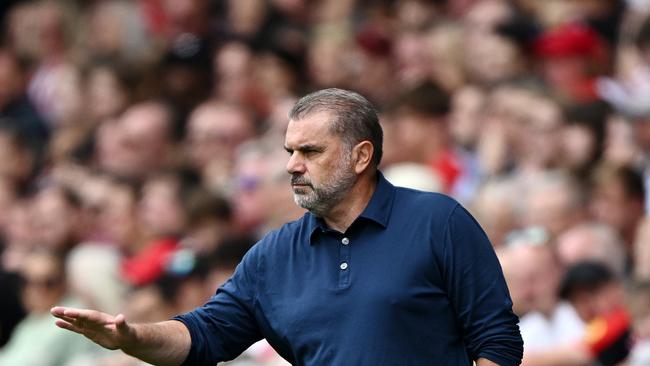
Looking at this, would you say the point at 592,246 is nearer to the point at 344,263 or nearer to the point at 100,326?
the point at 344,263

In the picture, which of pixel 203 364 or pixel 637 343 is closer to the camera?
pixel 203 364

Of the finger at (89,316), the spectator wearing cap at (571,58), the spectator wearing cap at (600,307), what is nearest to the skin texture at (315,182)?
the finger at (89,316)

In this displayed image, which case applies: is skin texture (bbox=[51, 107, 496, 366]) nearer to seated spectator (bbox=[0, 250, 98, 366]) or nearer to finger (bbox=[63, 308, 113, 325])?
finger (bbox=[63, 308, 113, 325])

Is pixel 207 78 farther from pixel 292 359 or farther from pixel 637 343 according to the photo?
pixel 292 359

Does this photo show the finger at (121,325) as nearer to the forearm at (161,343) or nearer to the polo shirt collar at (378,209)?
the forearm at (161,343)

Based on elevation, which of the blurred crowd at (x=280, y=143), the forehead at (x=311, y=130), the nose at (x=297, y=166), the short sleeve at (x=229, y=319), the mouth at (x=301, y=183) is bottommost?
the short sleeve at (x=229, y=319)

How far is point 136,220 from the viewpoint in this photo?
403 inches

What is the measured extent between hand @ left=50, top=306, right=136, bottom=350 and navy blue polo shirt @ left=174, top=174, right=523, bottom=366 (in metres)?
0.32

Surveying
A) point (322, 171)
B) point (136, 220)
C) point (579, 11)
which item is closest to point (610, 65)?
point (579, 11)

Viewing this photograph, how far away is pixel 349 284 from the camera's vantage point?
16.4ft

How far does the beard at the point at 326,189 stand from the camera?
Answer: 5.08m

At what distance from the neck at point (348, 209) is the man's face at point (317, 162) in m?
0.06

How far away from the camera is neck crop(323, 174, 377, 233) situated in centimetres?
515

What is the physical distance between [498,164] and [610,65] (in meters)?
1.71
